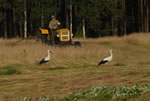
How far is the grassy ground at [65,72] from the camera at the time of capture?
9.05 meters

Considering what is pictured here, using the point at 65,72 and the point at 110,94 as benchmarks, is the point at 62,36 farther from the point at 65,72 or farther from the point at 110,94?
the point at 110,94

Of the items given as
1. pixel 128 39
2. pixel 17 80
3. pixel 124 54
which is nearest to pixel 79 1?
pixel 128 39

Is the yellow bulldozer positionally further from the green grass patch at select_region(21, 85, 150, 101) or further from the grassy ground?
the green grass patch at select_region(21, 85, 150, 101)

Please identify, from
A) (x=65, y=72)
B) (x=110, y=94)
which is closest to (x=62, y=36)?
(x=65, y=72)

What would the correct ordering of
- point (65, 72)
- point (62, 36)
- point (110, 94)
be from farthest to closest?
point (62, 36)
point (65, 72)
point (110, 94)

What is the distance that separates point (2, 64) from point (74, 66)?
135 inches

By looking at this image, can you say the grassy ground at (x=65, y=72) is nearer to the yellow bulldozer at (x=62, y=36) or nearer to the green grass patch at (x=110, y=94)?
the green grass patch at (x=110, y=94)

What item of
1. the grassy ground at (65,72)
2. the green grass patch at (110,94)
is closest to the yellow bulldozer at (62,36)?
the grassy ground at (65,72)

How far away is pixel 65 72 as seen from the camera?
12.9m

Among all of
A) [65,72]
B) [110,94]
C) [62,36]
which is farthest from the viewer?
[62,36]

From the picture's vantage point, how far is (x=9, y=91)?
9180mm

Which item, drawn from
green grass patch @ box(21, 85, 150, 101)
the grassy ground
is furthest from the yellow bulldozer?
green grass patch @ box(21, 85, 150, 101)

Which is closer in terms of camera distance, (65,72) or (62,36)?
(65,72)

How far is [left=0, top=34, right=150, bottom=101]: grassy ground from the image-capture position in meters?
9.05
